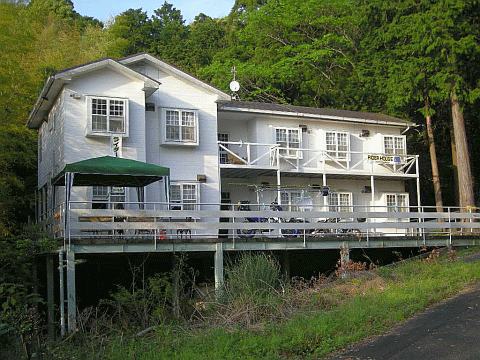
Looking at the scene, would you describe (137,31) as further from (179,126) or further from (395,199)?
(179,126)

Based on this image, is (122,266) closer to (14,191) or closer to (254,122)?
(254,122)

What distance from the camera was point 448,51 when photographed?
90.0 feet

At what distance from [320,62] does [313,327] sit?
3046cm

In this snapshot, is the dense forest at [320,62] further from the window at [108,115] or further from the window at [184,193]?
the window at [184,193]

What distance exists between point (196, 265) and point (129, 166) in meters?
4.67

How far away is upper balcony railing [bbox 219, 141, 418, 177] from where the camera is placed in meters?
25.0

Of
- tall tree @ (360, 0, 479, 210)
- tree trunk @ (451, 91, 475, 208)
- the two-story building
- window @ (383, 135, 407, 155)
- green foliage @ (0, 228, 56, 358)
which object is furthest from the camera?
window @ (383, 135, 407, 155)

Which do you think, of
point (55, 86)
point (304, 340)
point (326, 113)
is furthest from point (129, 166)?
point (326, 113)

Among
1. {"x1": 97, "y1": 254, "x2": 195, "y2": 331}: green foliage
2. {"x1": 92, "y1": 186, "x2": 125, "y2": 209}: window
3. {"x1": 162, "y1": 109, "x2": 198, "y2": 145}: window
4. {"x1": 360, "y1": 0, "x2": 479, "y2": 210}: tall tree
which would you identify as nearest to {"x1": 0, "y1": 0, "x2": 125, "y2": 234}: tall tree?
{"x1": 92, "y1": 186, "x2": 125, "y2": 209}: window

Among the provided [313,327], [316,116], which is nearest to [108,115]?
[316,116]

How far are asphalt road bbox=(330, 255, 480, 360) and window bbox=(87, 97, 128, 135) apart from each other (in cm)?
1261

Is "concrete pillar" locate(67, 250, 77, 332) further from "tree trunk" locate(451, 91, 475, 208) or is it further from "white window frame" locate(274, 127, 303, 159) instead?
"tree trunk" locate(451, 91, 475, 208)

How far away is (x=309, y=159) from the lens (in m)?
27.2

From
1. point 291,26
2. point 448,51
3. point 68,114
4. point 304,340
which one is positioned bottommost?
point 304,340
